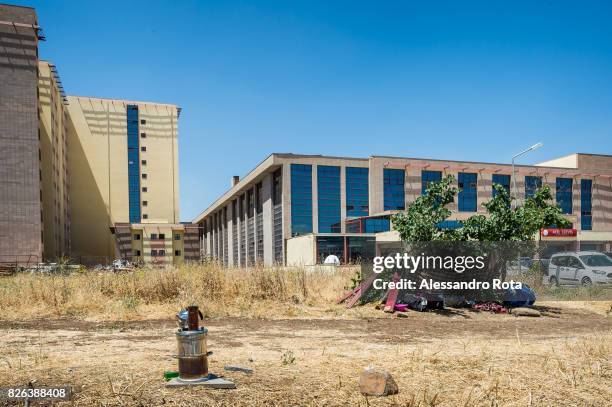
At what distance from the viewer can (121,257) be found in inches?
2576

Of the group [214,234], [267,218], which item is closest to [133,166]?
[214,234]

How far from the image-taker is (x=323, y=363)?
6.28m

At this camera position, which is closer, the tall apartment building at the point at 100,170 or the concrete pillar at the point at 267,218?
the concrete pillar at the point at 267,218

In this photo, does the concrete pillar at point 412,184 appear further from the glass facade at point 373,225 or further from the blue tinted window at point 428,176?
the glass facade at point 373,225

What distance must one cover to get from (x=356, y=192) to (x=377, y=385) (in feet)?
148

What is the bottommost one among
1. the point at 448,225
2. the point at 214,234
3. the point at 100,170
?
the point at 214,234

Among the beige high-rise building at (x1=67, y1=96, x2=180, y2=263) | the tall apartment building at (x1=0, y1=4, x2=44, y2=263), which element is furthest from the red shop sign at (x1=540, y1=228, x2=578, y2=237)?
the beige high-rise building at (x1=67, y1=96, x2=180, y2=263)

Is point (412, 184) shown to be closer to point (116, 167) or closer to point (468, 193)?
point (468, 193)

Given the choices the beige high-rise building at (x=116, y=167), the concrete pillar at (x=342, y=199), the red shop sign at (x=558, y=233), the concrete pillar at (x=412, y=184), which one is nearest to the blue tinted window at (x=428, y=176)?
the concrete pillar at (x=412, y=184)

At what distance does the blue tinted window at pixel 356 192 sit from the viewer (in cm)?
4950

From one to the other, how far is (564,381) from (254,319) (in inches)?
307

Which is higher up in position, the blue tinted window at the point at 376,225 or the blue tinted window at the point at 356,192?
the blue tinted window at the point at 356,192

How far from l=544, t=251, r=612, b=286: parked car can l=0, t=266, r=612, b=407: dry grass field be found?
614 cm

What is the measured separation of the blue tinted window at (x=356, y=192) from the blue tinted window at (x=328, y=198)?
46.1 inches
